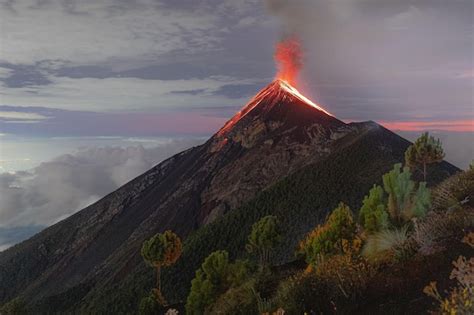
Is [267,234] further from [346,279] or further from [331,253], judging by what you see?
[346,279]

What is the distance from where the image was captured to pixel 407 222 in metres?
18.6

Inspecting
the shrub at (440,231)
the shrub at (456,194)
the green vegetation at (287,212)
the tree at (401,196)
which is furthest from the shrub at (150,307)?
the shrub at (440,231)

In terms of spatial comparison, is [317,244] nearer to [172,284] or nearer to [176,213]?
[172,284]

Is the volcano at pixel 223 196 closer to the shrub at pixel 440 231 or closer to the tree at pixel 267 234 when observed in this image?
the tree at pixel 267 234

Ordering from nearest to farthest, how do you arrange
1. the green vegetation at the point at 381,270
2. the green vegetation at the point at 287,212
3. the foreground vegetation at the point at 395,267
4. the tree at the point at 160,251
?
the foreground vegetation at the point at 395,267, the green vegetation at the point at 381,270, the tree at the point at 160,251, the green vegetation at the point at 287,212

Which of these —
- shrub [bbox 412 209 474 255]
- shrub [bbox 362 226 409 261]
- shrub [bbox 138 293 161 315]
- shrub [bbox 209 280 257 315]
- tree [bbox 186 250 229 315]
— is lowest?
shrub [bbox 138 293 161 315]

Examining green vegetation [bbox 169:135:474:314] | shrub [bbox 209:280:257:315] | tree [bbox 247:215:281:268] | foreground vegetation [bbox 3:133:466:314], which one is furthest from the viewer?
tree [bbox 247:215:281:268]

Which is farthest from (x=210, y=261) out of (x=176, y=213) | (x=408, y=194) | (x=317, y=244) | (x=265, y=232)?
(x=176, y=213)

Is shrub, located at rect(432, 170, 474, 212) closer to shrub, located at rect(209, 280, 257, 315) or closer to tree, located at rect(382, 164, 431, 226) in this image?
tree, located at rect(382, 164, 431, 226)

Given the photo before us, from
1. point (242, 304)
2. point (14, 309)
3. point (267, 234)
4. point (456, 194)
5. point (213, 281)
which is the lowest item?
point (14, 309)

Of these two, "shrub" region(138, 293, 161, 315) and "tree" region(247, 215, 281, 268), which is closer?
"tree" region(247, 215, 281, 268)

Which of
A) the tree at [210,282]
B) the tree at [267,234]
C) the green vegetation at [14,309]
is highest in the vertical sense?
the tree at [267,234]

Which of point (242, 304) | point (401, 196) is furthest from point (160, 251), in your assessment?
point (401, 196)

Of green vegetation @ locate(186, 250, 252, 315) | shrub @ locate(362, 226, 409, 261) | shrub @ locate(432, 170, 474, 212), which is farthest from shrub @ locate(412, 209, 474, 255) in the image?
green vegetation @ locate(186, 250, 252, 315)
